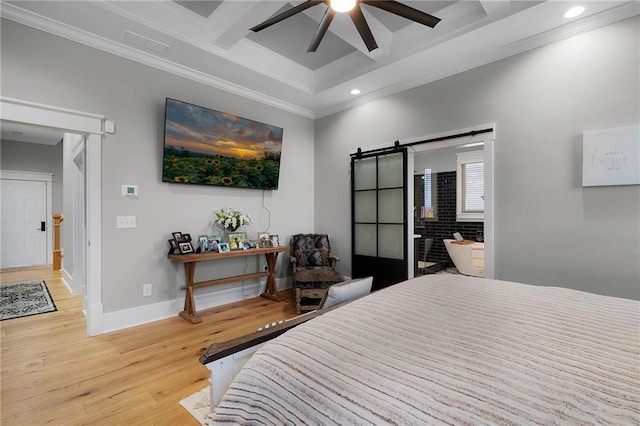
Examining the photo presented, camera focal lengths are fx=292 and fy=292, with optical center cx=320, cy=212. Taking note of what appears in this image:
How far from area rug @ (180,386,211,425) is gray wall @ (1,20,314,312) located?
1672 mm

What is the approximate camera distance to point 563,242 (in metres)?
2.65

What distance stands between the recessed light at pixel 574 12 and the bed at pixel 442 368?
238 centimetres

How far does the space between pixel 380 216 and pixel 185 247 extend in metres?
2.48

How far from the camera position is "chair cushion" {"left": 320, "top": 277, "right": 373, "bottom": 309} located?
1.72 meters

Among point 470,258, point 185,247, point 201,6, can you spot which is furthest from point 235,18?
point 470,258

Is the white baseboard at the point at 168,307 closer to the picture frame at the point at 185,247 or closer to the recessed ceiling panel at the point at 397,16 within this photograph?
the picture frame at the point at 185,247

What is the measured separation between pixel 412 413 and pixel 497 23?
311 cm

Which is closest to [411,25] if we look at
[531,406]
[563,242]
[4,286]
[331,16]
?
[331,16]

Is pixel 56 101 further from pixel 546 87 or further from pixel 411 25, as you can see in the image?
pixel 546 87

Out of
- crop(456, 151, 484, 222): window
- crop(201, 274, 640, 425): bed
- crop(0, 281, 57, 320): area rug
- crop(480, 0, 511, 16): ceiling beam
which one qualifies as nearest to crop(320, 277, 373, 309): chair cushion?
crop(201, 274, 640, 425): bed

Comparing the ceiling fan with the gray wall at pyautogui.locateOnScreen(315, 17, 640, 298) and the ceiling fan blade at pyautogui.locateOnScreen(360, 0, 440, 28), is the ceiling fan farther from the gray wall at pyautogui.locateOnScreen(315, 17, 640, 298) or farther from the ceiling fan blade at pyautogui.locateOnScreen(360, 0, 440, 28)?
the gray wall at pyautogui.locateOnScreen(315, 17, 640, 298)

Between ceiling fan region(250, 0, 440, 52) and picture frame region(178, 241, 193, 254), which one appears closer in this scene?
ceiling fan region(250, 0, 440, 52)

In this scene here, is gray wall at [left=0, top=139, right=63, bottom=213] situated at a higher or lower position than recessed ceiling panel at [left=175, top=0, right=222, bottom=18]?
lower

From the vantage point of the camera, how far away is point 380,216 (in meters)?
4.02
